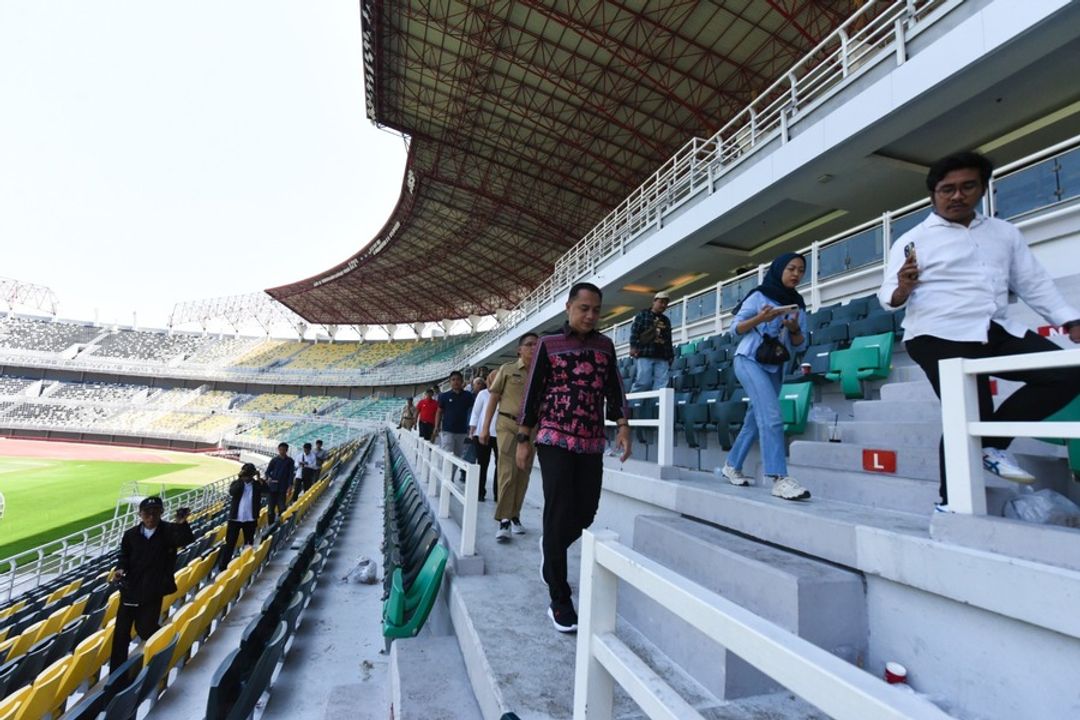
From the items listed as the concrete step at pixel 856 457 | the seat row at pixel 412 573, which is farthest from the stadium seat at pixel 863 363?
the seat row at pixel 412 573

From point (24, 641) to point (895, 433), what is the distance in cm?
835

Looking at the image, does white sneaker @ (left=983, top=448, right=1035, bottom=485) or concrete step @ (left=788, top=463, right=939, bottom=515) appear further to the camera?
concrete step @ (left=788, top=463, right=939, bottom=515)

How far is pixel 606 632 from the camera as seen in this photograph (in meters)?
1.23

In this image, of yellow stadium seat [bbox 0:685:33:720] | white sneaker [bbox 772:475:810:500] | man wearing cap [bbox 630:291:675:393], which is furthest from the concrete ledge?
yellow stadium seat [bbox 0:685:33:720]

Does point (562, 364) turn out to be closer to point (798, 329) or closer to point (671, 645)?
point (671, 645)

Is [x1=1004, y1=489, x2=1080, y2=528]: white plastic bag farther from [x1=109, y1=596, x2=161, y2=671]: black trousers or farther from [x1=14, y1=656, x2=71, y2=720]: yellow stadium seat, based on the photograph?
[x1=109, y1=596, x2=161, y2=671]: black trousers

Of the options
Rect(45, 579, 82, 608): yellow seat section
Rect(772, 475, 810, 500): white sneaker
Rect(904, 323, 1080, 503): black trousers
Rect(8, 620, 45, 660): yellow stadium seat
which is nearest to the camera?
Rect(904, 323, 1080, 503): black trousers

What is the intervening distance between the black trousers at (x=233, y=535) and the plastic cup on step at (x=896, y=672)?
29.1ft

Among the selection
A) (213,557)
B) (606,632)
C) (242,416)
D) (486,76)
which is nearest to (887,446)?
(606,632)

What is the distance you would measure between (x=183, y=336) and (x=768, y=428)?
68.7 m

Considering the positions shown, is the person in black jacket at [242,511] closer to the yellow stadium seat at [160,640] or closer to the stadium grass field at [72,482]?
the yellow stadium seat at [160,640]

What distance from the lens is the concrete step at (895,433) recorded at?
292 centimetres

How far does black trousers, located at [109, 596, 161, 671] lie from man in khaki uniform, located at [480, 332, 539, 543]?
3.66 meters

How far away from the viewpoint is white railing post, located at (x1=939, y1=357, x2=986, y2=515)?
161cm
